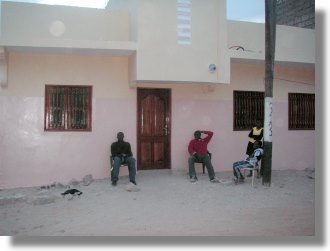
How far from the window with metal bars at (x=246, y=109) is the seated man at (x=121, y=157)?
3.23 metres

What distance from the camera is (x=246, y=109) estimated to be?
393 inches

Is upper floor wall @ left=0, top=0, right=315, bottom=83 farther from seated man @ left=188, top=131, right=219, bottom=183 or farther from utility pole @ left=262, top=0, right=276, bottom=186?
seated man @ left=188, top=131, right=219, bottom=183

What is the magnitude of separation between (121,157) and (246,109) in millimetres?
3854

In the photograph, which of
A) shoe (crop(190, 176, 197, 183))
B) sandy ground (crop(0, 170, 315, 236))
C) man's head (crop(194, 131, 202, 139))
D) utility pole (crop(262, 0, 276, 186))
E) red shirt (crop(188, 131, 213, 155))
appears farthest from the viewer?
man's head (crop(194, 131, 202, 139))

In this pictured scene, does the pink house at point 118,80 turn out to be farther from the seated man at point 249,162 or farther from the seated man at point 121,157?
the seated man at point 249,162

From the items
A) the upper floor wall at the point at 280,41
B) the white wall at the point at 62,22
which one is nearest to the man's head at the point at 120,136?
the white wall at the point at 62,22

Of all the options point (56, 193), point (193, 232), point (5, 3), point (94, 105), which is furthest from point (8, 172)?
point (193, 232)

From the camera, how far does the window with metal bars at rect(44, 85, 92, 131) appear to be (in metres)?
8.52

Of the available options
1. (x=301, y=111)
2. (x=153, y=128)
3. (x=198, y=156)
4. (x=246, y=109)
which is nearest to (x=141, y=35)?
(x=153, y=128)

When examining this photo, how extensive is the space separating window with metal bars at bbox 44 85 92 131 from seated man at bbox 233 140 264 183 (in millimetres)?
3481

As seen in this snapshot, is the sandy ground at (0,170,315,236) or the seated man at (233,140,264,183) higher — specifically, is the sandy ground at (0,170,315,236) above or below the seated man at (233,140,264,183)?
below

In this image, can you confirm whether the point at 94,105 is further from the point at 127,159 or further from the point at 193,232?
the point at 193,232

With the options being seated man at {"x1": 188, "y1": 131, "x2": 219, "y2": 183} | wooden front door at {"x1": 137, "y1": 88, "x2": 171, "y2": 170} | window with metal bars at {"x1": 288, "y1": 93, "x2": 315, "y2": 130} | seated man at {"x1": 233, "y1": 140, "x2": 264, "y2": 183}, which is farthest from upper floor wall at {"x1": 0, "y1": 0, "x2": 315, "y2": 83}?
window with metal bars at {"x1": 288, "y1": 93, "x2": 315, "y2": 130}

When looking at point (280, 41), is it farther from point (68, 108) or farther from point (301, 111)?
point (68, 108)
